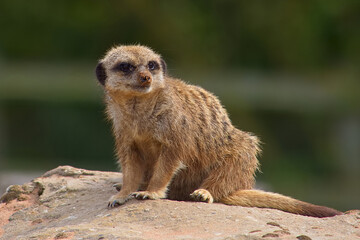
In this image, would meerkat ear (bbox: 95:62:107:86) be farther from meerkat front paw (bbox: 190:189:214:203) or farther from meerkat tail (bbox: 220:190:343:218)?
meerkat tail (bbox: 220:190:343:218)

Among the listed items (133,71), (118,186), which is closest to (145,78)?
(133,71)

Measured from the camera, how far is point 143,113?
206 inches

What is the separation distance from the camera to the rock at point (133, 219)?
4324 millimetres

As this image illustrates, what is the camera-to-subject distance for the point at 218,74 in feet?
47.4

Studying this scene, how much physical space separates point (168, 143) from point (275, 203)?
30.9 inches

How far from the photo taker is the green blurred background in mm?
12711

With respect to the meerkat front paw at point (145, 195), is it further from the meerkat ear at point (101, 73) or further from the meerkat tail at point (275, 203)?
the meerkat ear at point (101, 73)

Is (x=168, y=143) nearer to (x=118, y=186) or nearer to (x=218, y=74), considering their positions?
(x=118, y=186)

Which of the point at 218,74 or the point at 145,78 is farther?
the point at 218,74

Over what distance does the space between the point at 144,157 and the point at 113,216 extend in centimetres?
70

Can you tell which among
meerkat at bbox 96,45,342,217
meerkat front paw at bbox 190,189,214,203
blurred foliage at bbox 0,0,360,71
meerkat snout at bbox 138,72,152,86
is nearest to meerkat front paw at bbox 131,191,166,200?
meerkat at bbox 96,45,342,217

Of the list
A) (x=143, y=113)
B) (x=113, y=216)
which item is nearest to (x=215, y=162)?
(x=143, y=113)

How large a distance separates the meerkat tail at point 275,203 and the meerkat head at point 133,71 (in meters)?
0.88

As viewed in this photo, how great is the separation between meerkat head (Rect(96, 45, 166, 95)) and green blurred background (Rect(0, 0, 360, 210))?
273 inches
